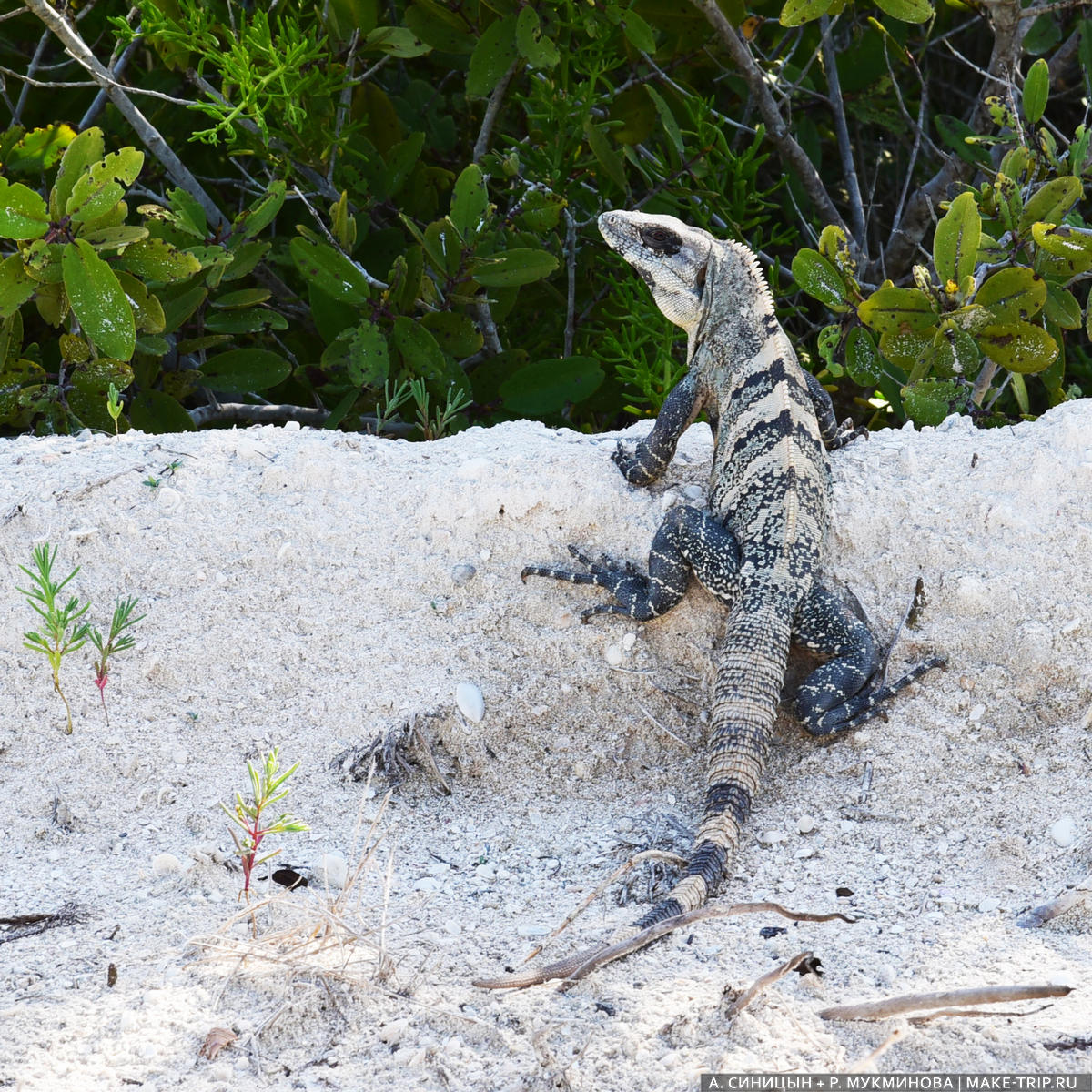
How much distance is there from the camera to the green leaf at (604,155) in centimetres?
548

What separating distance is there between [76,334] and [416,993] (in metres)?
3.95

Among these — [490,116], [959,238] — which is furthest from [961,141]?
[490,116]

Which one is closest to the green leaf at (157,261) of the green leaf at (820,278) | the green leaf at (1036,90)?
the green leaf at (820,278)

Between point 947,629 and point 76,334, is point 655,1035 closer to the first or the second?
point 947,629

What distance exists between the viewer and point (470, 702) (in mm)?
3572

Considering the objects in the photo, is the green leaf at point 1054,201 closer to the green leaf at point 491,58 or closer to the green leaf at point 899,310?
the green leaf at point 899,310

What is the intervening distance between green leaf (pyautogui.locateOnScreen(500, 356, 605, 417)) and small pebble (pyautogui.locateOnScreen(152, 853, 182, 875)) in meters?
3.03

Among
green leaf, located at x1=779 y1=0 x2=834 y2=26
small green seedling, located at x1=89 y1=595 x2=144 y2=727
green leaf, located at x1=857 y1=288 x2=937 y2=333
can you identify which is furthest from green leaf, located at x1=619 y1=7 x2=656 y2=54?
small green seedling, located at x1=89 y1=595 x2=144 y2=727

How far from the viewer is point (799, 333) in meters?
7.43

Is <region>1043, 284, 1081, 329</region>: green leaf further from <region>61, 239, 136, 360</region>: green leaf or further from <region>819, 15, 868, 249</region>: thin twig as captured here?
<region>61, 239, 136, 360</region>: green leaf

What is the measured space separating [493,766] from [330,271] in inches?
106

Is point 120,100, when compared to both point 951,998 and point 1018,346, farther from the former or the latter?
point 951,998

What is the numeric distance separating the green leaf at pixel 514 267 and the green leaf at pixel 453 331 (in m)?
0.23

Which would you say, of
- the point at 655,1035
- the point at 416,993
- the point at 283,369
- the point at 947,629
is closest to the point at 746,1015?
the point at 655,1035
